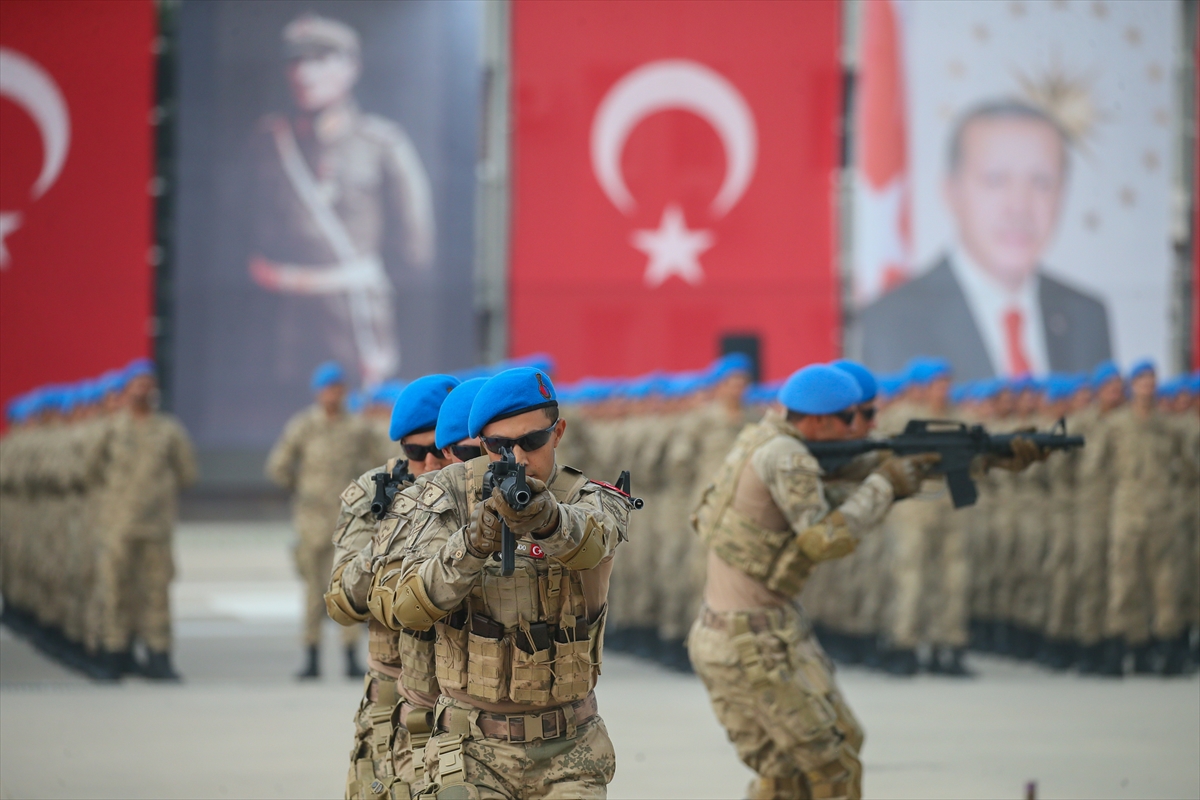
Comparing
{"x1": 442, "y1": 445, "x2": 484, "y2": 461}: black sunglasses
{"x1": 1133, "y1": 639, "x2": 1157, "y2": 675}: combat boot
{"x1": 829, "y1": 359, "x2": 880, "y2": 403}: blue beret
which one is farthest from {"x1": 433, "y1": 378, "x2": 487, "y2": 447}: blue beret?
{"x1": 1133, "y1": 639, "x2": 1157, "y2": 675}: combat boot

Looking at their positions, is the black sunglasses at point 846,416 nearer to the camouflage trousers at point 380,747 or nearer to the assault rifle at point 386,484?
the assault rifle at point 386,484

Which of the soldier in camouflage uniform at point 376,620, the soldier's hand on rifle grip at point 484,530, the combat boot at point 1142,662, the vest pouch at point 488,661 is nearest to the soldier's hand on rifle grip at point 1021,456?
the soldier in camouflage uniform at point 376,620

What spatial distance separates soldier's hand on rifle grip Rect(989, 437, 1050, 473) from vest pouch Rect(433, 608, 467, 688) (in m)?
3.27

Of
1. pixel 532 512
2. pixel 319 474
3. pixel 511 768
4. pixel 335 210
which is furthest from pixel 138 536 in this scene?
pixel 335 210

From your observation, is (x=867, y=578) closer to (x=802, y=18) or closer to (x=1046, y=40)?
(x=1046, y=40)

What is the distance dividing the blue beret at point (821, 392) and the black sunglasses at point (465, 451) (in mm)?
2062

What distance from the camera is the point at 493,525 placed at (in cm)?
377

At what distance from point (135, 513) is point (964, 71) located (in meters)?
15.4

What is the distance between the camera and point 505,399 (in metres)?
4.04

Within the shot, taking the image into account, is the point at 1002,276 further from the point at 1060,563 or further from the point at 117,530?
the point at 117,530

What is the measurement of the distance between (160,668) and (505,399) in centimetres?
880

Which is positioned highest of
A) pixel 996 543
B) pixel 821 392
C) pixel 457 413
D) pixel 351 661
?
pixel 457 413

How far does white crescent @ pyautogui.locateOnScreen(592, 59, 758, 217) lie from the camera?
25359mm

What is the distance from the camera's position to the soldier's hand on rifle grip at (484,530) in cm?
374
